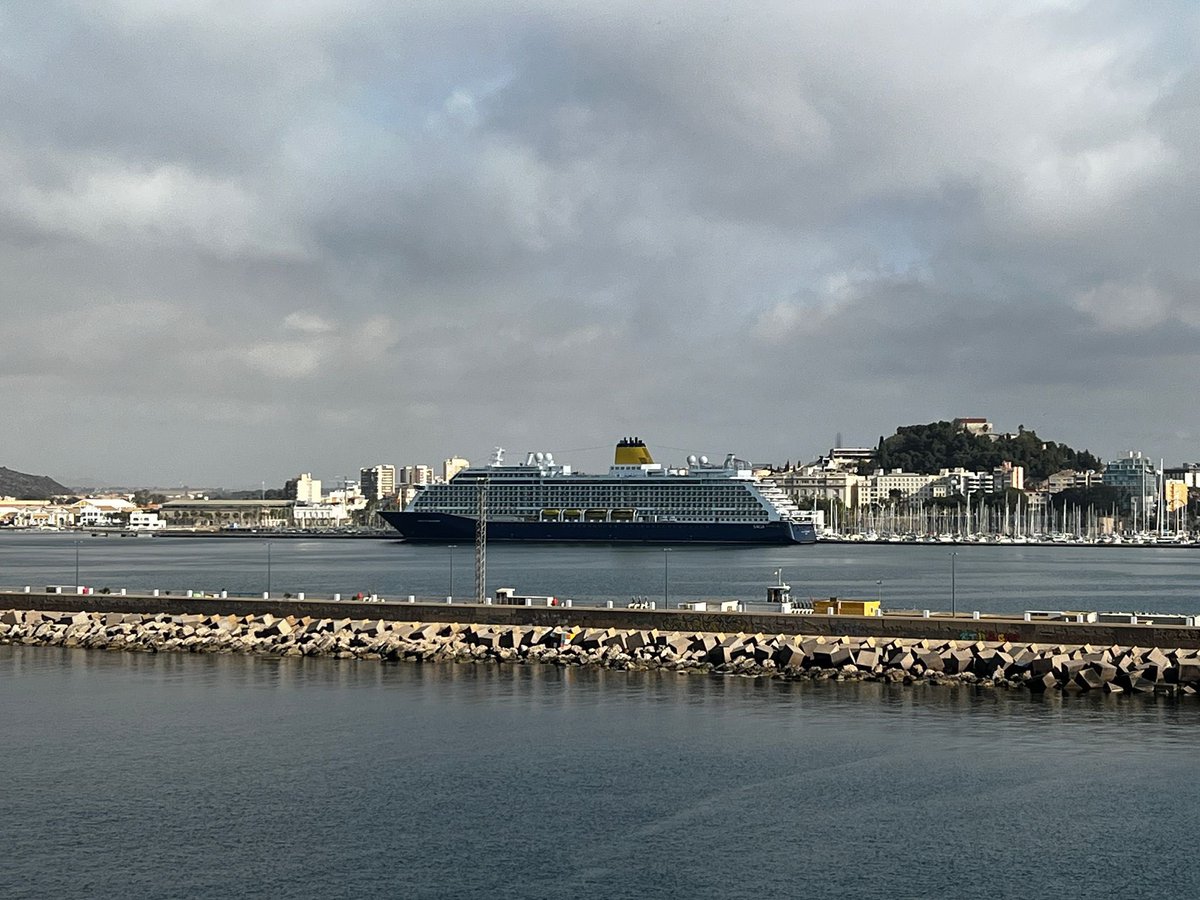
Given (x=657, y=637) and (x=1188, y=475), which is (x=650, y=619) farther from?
(x=1188, y=475)

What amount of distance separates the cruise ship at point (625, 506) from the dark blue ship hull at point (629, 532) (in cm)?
6

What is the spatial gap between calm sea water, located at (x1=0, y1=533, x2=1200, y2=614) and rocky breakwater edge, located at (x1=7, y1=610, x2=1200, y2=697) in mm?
3757

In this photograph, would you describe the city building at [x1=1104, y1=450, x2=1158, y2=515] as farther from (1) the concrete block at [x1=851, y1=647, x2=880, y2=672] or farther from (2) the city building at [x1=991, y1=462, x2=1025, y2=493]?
(1) the concrete block at [x1=851, y1=647, x2=880, y2=672]

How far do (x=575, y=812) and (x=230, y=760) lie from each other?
5.43 m

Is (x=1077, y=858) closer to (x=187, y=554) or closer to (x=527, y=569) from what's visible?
(x=527, y=569)

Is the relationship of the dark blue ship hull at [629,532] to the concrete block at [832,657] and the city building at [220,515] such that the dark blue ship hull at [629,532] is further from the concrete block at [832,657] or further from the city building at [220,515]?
the city building at [220,515]

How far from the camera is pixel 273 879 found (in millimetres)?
14648

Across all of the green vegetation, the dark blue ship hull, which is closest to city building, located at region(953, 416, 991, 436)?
the green vegetation

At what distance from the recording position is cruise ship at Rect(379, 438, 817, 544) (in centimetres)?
9506

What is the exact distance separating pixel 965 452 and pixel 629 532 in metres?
81.9

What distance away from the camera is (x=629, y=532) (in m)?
95.4

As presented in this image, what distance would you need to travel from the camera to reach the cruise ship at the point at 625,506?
9506cm

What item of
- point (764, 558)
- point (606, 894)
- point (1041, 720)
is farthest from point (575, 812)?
point (764, 558)

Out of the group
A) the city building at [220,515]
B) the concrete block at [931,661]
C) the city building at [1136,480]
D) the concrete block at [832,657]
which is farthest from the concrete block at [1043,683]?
the city building at [220,515]
